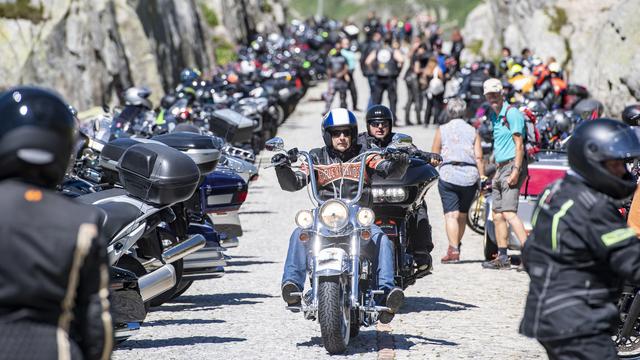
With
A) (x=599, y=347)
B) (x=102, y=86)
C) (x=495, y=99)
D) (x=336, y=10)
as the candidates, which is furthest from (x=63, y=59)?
(x=336, y=10)

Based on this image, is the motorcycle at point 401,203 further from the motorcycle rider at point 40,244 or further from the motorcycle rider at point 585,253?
the motorcycle rider at point 40,244

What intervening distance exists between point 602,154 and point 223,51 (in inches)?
1373

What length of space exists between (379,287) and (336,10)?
132621 mm

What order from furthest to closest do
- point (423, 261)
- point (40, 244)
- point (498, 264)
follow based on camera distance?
1. point (498, 264)
2. point (423, 261)
3. point (40, 244)

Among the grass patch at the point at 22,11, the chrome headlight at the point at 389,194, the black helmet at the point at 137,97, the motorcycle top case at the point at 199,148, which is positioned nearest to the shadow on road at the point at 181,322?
the motorcycle top case at the point at 199,148

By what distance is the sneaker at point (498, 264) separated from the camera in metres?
11.6

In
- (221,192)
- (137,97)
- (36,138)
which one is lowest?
(137,97)

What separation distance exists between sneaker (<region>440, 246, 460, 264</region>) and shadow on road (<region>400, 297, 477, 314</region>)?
6.11 feet

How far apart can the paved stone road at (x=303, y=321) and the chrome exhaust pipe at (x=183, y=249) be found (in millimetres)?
559

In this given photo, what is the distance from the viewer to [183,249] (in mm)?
8414

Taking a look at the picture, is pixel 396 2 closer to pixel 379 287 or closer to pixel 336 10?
pixel 336 10

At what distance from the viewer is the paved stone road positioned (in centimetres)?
801

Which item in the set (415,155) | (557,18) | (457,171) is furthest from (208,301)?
(557,18)

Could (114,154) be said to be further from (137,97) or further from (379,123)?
(137,97)
